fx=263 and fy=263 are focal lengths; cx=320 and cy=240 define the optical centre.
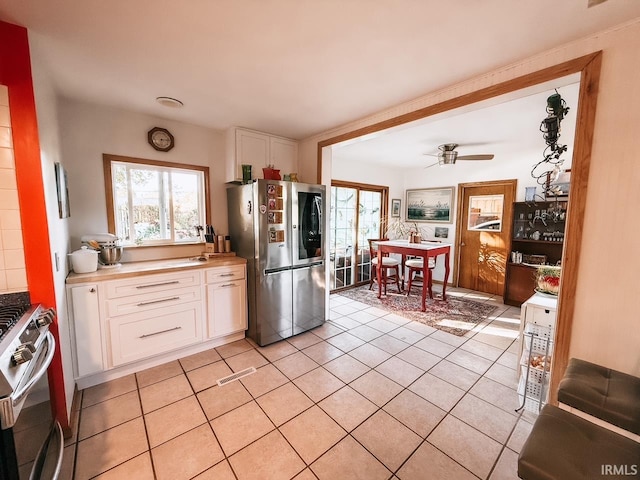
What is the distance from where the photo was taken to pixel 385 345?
2824 millimetres

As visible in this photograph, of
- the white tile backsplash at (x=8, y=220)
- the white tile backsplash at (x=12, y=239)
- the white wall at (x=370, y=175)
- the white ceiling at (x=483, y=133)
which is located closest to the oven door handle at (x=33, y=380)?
Answer: the white tile backsplash at (x=8, y=220)

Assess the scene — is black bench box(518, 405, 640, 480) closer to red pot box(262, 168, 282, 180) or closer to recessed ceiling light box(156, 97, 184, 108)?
red pot box(262, 168, 282, 180)

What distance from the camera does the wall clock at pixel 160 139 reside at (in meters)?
2.73

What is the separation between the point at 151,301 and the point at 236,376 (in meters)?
0.99

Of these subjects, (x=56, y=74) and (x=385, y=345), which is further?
(x=385, y=345)

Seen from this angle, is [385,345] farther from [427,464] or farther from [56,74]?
[56,74]

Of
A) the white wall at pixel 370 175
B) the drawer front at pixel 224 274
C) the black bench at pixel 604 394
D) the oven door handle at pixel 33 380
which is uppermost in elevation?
the white wall at pixel 370 175

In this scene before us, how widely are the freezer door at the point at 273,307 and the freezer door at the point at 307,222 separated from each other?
28 centimetres

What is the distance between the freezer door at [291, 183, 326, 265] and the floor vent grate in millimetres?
1132

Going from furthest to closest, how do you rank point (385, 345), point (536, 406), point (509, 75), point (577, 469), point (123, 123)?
point (385, 345) → point (123, 123) → point (536, 406) → point (509, 75) → point (577, 469)

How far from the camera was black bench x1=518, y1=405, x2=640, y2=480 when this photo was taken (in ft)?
2.98

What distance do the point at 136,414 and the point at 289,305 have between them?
153 cm

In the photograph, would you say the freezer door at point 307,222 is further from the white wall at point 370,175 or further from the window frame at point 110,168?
the white wall at point 370,175

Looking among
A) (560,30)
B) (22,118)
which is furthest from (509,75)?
(22,118)
